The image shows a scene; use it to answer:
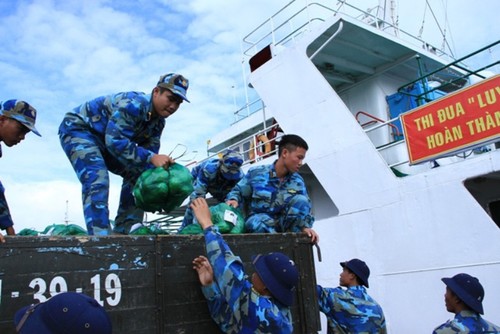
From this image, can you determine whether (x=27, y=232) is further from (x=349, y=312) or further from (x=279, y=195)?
(x=349, y=312)

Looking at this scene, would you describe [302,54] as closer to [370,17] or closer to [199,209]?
[370,17]

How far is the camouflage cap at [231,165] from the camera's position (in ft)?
12.6

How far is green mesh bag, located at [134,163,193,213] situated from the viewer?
251 centimetres

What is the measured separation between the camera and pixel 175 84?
2748mm

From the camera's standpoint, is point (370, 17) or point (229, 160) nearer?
point (229, 160)

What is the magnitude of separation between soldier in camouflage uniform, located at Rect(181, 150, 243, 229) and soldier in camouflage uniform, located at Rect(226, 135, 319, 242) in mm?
469

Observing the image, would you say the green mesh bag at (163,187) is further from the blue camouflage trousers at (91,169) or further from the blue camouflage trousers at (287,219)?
the blue camouflage trousers at (287,219)

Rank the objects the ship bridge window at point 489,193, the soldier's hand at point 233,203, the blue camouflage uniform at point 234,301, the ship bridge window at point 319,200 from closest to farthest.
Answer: the blue camouflage uniform at point 234,301, the soldier's hand at point 233,203, the ship bridge window at point 489,193, the ship bridge window at point 319,200

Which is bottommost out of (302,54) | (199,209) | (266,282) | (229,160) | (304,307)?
(304,307)

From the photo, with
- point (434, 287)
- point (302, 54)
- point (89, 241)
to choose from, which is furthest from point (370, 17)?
point (89, 241)

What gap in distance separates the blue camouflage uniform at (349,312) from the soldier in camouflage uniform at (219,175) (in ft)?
4.17

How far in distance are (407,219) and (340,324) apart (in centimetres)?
250

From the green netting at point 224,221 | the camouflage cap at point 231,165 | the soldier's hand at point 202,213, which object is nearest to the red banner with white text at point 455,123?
the camouflage cap at point 231,165

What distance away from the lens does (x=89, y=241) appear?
1.90 metres
